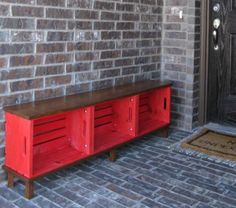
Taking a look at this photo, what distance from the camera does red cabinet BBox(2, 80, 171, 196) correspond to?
2.44m

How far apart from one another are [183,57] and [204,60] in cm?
22

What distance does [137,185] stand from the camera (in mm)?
2668

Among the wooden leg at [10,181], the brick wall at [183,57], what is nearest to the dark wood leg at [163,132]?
the brick wall at [183,57]

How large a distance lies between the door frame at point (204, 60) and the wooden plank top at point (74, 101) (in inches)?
21.6

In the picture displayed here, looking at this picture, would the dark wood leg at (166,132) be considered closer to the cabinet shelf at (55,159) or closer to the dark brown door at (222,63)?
the dark brown door at (222,63)

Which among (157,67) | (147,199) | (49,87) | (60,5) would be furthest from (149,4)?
(147,199)

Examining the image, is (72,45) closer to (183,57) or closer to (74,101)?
(74,101)

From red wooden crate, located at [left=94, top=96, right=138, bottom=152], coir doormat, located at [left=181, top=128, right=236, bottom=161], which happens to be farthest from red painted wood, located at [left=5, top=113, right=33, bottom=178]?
coir doormat, located at [left=181, top=128, right=236, bottom=161]

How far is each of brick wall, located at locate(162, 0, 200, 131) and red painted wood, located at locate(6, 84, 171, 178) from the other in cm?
36

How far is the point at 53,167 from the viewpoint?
256cm

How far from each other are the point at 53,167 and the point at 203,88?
1965 millimetres

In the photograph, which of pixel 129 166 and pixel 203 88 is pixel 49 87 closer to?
pixel 129 166

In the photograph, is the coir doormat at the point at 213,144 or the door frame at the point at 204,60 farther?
the door frame at the point at 204,60

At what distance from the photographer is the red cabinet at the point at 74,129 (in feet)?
8.01
